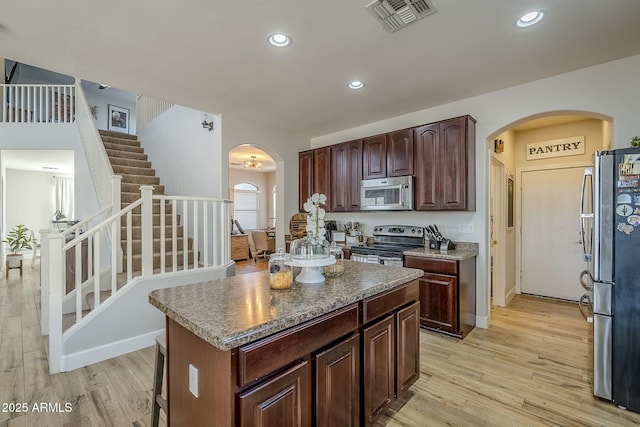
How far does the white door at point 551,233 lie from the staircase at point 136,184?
17.9 ft

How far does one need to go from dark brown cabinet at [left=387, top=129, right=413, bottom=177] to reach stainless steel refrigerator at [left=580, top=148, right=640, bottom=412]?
1.91 metres

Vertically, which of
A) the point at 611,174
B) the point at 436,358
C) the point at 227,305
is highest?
the point at 611,174

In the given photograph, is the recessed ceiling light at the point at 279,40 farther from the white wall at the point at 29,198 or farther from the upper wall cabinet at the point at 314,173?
the white wall at the point at 29,198

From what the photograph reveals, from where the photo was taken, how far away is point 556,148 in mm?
4617

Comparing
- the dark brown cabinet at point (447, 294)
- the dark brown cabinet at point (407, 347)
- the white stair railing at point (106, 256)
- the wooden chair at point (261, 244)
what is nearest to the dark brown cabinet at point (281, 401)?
the dark brown cabinet at point (407, 347)

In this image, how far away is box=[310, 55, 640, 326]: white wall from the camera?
109 inches

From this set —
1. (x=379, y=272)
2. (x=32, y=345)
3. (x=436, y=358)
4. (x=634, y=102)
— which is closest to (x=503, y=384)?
(x=436, y=358)

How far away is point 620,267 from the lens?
213cm

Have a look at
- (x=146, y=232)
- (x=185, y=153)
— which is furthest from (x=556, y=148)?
(x=185, y=153)

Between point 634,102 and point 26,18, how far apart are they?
5.02 meters

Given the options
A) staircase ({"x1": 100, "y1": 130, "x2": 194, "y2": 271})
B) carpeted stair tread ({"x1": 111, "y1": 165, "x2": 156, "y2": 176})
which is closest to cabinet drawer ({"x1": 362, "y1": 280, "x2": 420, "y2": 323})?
staircase ({"x1": 100, "y1": 130, "x2": 194, "y2": 271})

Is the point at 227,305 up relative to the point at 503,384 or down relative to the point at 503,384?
up

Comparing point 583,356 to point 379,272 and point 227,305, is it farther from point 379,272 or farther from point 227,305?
point 227,305

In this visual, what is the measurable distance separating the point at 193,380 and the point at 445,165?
10.8ft
